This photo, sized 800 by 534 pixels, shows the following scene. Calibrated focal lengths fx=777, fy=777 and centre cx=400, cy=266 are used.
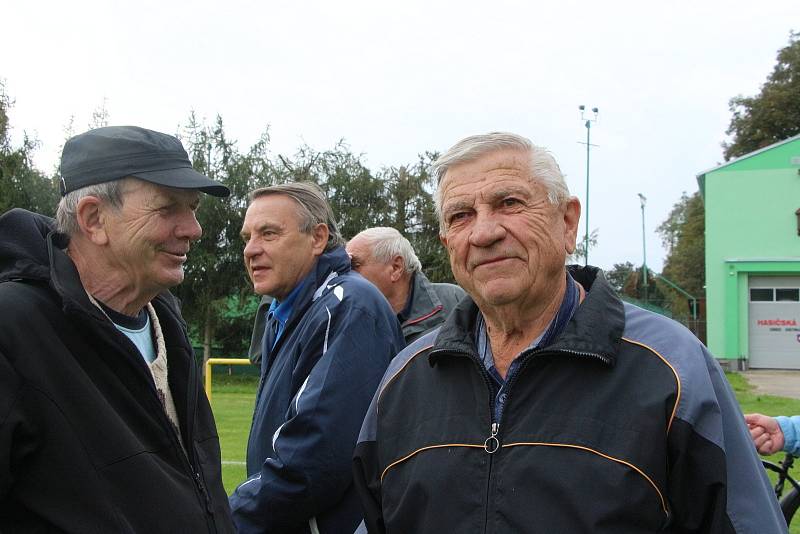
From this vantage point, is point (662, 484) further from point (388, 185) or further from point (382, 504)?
point (388, 185)

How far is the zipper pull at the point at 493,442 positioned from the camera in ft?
6.75

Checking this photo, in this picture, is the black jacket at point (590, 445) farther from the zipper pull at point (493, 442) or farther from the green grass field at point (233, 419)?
the green grass field at point (233, 419)

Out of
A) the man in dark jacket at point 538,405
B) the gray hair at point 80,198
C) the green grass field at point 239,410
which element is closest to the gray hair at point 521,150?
the man in dark jacket at point 538,405

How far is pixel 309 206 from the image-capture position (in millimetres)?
3812

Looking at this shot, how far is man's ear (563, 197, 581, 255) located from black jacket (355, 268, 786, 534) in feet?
0.59

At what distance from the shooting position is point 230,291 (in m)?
27.6

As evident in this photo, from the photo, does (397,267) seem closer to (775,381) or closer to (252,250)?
(252,250)

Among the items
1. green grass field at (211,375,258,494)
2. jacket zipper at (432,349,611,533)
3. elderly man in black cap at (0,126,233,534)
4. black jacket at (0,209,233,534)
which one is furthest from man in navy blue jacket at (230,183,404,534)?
green grass field at (211,375,258,494)

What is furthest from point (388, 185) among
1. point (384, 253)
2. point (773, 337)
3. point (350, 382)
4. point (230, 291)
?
point (350, 382)

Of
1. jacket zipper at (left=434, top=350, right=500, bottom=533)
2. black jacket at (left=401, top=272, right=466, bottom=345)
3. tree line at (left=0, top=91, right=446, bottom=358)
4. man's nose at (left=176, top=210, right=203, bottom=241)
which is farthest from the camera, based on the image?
tree line at (left=0, top=91, right=446, bottom=358)

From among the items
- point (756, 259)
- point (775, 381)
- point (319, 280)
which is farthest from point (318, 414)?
point (756, 259)

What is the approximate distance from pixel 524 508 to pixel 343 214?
90.7 ft

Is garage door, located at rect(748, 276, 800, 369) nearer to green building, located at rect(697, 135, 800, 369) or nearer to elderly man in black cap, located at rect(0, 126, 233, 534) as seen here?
green building, located at rect(697, 135, 800, 369)

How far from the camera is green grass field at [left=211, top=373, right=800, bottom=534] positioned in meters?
8.07
